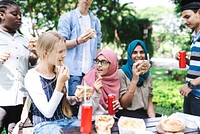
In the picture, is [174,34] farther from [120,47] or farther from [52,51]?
[52,51]

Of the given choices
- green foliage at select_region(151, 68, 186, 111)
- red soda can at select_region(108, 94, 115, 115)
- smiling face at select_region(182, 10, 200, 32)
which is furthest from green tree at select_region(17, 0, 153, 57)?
red soda can at select_region(108, 94, 115, 115)

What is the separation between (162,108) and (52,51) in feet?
13.7

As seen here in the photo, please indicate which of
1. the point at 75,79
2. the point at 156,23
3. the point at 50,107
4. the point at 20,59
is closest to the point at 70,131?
the point at 50,107

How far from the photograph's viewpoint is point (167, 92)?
7.51 metres

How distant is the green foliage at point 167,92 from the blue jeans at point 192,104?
306 centimetres

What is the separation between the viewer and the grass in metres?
6.13

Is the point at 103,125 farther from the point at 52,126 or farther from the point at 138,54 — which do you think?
the point at 138,54

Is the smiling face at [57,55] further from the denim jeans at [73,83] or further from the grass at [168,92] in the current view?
the grass at [168,92]

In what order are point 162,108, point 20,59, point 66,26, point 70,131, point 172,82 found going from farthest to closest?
point 172,82
point 162,108
point 66,26
point 20,59
point 70,131

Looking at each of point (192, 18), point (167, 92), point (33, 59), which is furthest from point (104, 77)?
point (167, 92)

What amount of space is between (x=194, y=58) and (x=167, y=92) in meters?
4.81

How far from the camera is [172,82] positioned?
9.15 m

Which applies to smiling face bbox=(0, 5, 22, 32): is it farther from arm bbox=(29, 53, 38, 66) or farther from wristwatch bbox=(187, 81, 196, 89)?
wristwatch bbox=(187, 81, 196, 89)

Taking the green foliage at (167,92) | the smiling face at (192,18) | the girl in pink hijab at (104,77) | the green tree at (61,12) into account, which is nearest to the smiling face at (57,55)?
the girl in pink hijab at (104,77)
